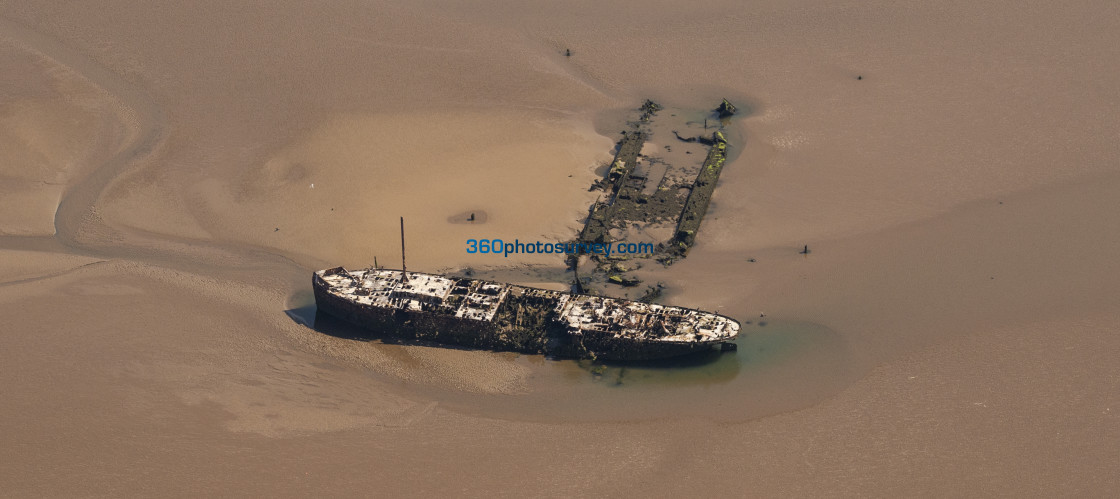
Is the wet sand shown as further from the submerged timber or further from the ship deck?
the ship deck

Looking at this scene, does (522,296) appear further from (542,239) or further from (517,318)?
(542,239)

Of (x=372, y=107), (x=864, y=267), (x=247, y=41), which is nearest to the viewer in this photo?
(x=864, y=267)

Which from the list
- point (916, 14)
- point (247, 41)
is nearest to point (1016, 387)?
point (916, 14)

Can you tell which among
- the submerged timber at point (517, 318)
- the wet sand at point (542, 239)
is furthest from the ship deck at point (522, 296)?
the wet sand at point (542, 239)

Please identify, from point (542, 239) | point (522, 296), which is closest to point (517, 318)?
point (522, 296)

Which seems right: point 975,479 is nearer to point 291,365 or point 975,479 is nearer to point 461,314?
point 461,314

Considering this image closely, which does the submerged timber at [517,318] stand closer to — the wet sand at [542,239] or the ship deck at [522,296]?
the ship deck at [522,296]
